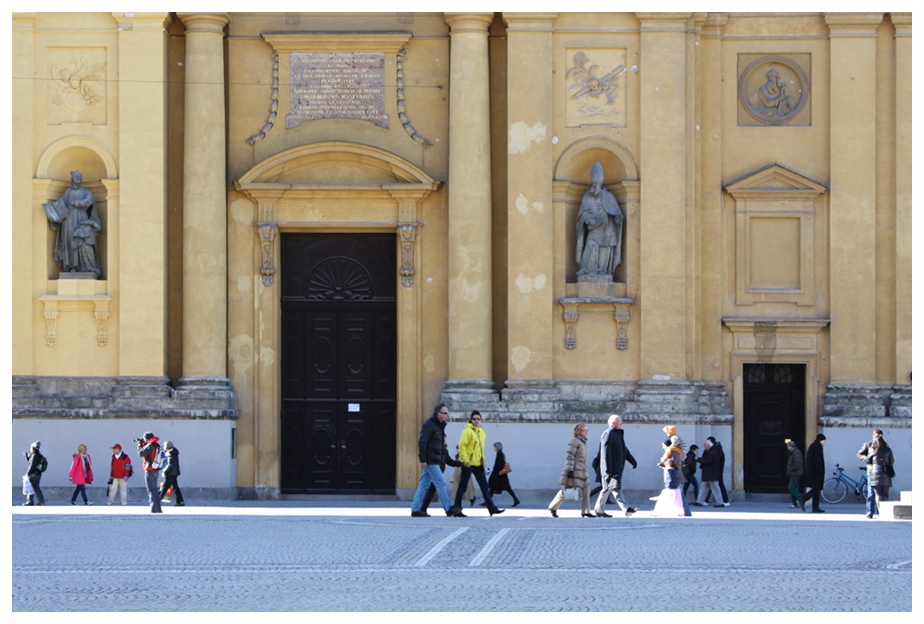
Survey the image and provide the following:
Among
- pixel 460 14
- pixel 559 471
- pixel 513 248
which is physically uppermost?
pixel 460 14

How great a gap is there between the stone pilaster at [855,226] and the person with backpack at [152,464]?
447 inches

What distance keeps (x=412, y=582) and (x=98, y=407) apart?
14.3 metres

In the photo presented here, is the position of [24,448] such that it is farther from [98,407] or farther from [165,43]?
[165,43]

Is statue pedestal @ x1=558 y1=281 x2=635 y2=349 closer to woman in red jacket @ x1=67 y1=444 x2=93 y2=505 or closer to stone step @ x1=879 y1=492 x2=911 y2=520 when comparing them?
stone step @ x1=879 y1=492 x2=911 y2=520

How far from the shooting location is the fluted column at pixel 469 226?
26750 mm

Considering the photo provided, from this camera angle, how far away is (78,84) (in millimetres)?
27016

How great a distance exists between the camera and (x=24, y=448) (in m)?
26.5

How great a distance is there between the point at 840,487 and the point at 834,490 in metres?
0.11

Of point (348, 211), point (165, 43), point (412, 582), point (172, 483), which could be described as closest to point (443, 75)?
point (348, 211)

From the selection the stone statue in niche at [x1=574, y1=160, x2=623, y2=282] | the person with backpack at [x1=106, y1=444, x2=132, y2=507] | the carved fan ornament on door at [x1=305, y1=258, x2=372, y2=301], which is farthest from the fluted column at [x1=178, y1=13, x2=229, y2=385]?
the stone statue in niche at [x1=574, y1=160, x2=623, y2=282]

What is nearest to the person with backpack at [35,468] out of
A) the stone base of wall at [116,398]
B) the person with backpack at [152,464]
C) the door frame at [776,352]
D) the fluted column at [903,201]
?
the stone base of wall at [116,398]

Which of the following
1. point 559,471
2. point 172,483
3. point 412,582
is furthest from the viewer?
point 559,471

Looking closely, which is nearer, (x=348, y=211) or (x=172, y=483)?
(x=172, y=483)

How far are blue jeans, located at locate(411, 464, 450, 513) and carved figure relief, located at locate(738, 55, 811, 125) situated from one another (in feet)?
31.2
